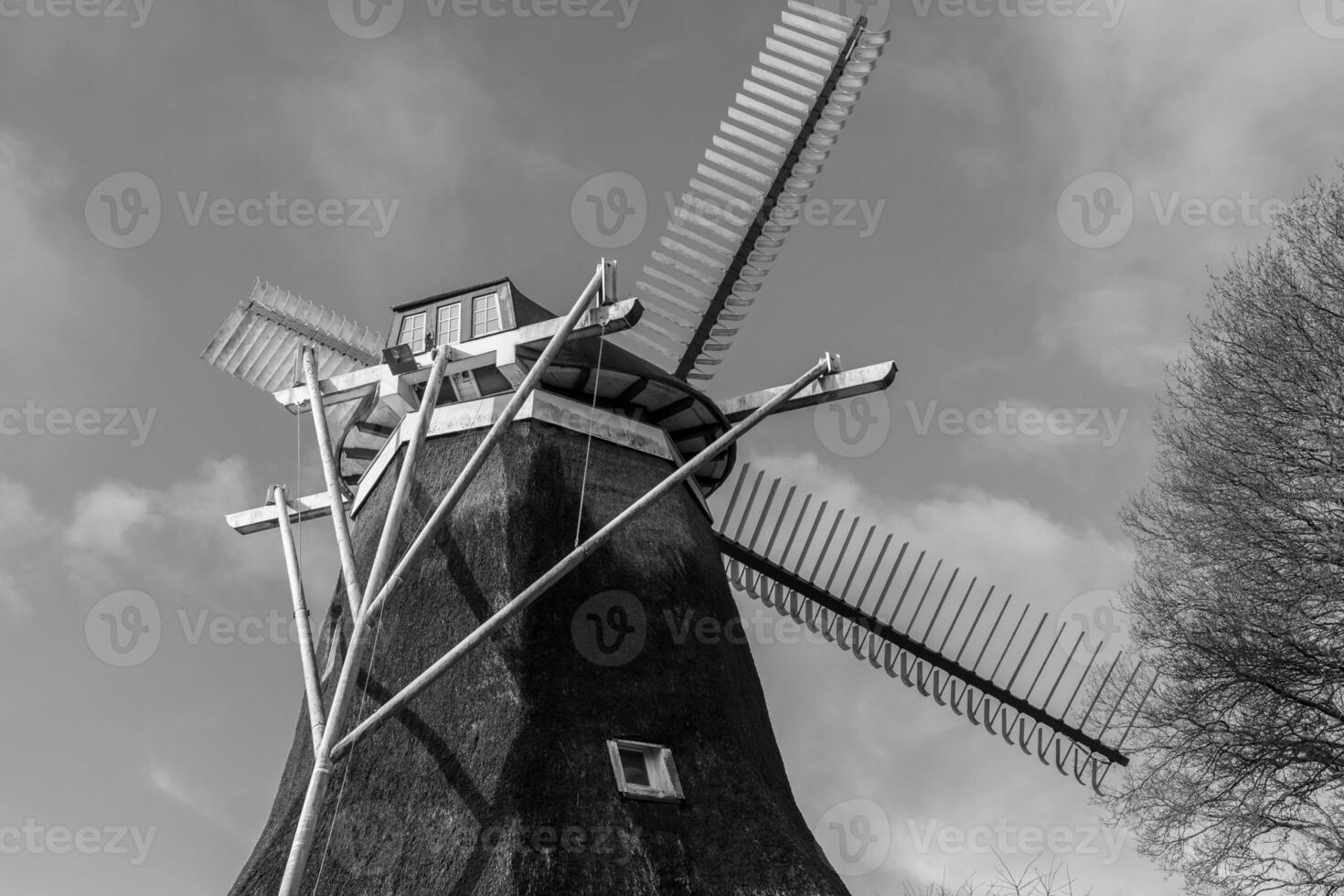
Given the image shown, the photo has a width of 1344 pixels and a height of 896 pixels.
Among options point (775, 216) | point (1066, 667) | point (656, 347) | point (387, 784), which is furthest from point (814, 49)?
point (387, 784)

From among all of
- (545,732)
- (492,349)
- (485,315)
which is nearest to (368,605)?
(545,732)

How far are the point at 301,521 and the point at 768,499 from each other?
543cm

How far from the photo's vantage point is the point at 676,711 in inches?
396

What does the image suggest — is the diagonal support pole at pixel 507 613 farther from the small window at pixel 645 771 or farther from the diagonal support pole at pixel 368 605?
the small window at pixel 645 771

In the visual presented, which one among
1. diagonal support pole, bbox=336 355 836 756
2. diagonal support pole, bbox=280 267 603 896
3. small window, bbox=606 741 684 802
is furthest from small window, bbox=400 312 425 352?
small window, bbox=606 741 684 802

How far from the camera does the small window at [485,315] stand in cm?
1261

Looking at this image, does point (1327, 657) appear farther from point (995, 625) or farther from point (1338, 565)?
point (995, 625)

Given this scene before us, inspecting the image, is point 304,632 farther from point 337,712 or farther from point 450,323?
point 450,323

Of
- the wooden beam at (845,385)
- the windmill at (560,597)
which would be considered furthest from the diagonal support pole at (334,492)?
the wooden beam at (845,385)

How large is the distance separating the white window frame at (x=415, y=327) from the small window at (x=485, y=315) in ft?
2.00

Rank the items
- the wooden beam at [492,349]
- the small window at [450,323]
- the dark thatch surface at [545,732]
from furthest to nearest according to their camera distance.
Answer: the small window at [450,323], the wooden beam at [492,349], the dark thatch surface at [545,732]

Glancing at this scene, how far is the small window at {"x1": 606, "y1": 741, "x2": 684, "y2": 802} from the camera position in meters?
9.23

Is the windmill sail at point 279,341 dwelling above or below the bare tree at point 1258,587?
above

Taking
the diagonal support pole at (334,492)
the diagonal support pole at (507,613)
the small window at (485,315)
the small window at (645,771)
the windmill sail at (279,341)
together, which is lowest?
the small window at (645,771)
